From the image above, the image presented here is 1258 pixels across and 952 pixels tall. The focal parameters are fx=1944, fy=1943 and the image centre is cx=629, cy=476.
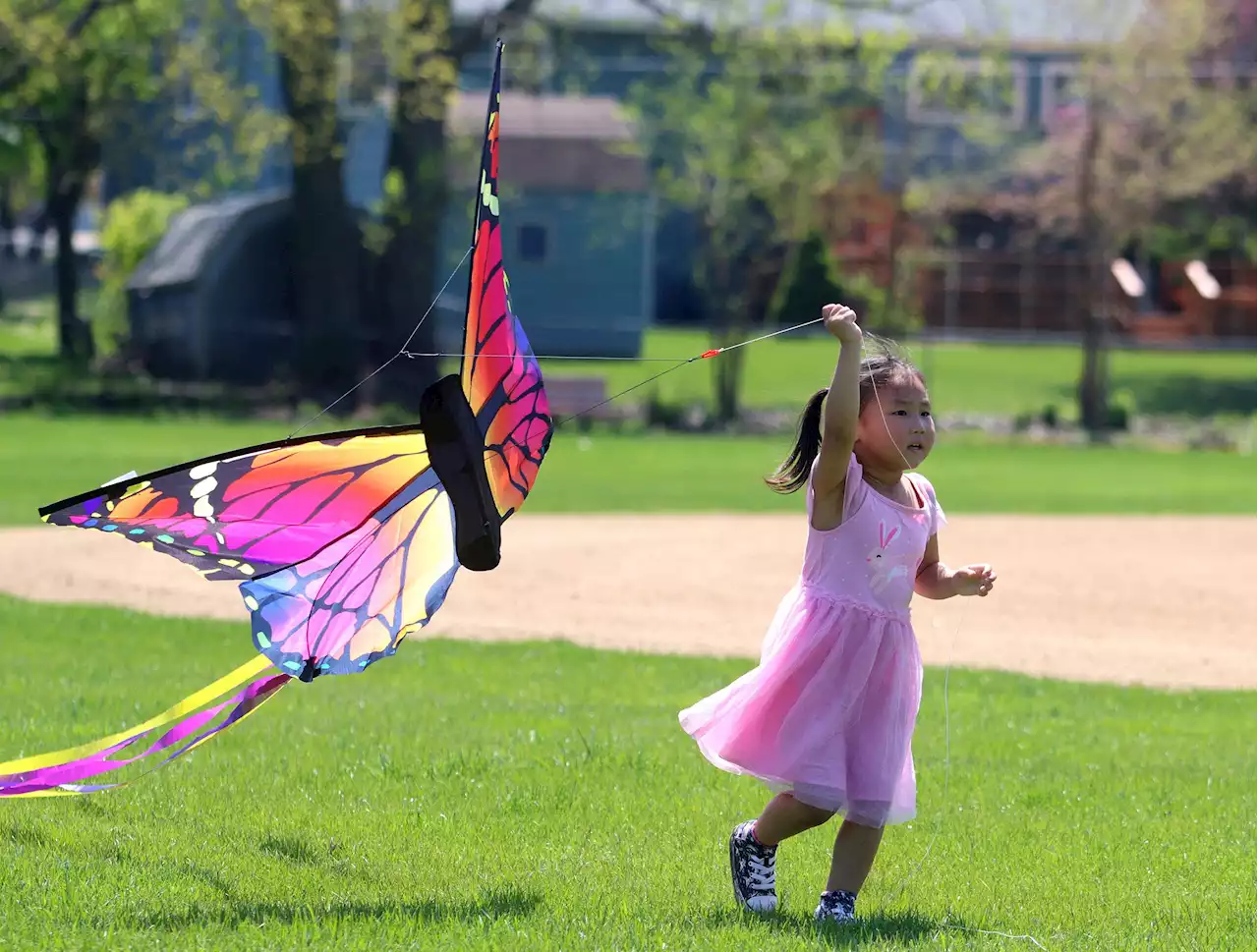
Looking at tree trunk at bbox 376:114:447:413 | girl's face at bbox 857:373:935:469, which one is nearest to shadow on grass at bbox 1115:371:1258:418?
tree trunk at bbox 376:114:447:413

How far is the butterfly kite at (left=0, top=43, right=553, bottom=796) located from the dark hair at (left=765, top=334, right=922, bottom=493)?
0.72m

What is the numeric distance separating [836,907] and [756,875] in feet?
0.80

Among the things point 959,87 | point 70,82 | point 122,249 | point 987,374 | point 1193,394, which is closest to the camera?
point 959,87

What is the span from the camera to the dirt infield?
11.0 m

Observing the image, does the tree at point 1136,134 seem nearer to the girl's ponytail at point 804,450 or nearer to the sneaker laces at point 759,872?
the girl's ponytail at point 804,450

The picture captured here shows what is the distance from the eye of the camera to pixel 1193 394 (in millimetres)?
35469

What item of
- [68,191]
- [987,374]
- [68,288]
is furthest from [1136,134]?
[68,191]

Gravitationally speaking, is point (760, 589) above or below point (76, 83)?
below

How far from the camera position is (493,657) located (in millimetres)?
10109

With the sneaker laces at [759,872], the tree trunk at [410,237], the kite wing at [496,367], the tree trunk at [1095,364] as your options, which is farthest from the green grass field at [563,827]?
the tree trunk at [1095,364]

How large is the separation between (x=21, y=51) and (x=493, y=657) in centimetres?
2085

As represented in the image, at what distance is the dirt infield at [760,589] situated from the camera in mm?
10953

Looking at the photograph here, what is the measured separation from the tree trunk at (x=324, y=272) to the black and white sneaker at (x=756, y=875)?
24130 millimetres

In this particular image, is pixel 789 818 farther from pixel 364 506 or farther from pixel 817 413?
pixel 364 506
